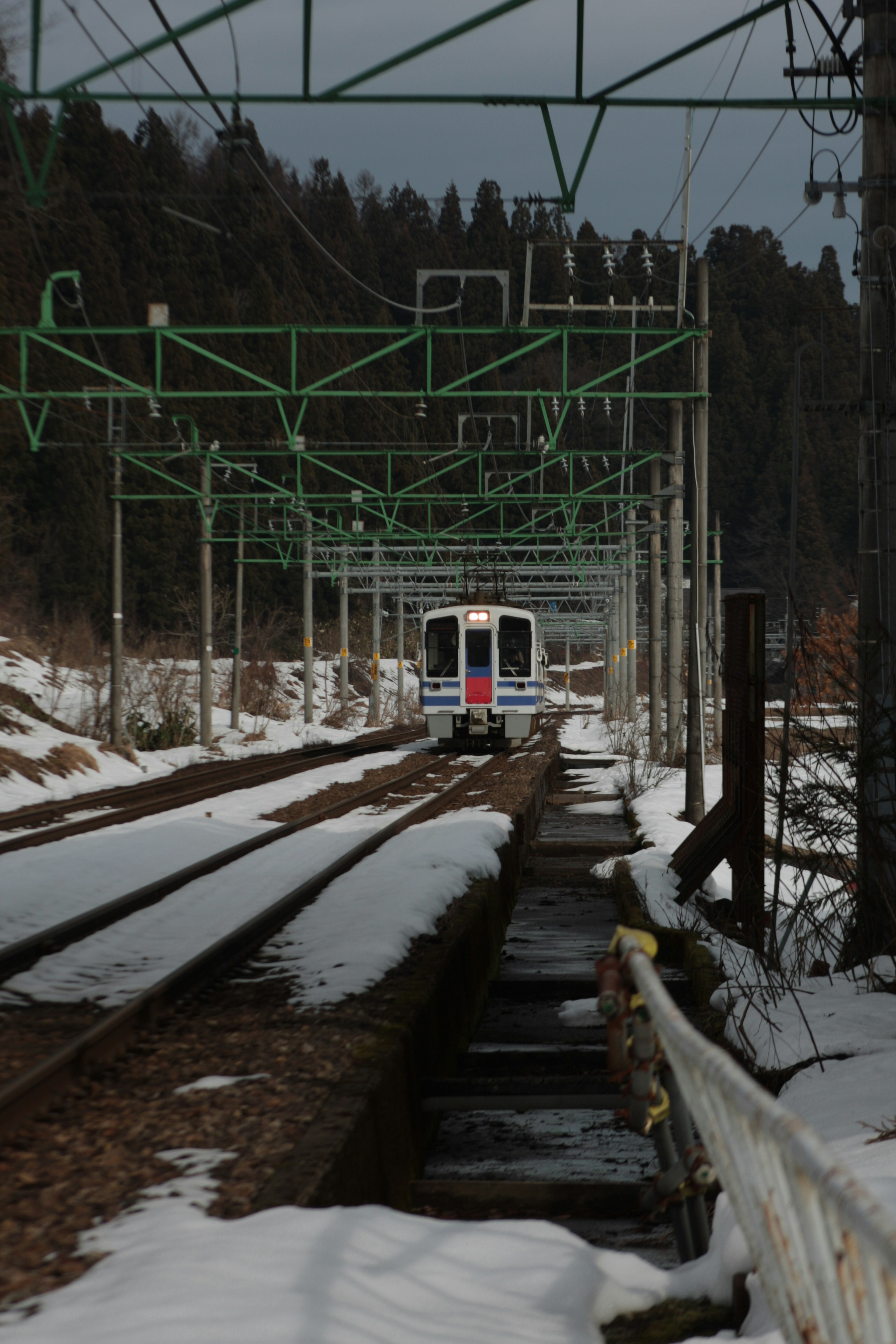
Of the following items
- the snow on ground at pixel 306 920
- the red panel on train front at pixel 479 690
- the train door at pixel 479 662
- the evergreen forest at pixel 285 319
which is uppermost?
the evergreen forest at pixel 285 319

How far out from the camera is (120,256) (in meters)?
75.4

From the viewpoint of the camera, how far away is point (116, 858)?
11445 millimetres

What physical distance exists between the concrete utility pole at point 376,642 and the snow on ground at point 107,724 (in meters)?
0.71

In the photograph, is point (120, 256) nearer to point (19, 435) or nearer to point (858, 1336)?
point (19, 435)

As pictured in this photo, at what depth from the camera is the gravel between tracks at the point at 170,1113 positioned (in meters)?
3.67

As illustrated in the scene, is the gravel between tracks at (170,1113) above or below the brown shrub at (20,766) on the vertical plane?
below

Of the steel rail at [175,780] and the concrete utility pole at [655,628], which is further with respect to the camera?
the concrete utility pole at [655,628]

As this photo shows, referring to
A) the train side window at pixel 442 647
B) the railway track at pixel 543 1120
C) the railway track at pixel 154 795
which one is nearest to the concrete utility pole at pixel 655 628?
the train side window at pixel 442 647

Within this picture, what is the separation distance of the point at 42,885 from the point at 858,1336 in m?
8.87

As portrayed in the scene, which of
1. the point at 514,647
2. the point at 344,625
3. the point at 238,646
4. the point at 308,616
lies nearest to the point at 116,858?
the point at 514,647

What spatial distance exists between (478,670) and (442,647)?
91 cm

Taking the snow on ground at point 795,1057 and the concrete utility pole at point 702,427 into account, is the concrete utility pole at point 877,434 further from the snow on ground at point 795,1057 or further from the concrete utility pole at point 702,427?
the concrete utility pole at point 702,427

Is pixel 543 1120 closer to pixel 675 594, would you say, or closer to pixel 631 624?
pixel 675 594

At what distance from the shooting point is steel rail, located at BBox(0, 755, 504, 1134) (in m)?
4.78
